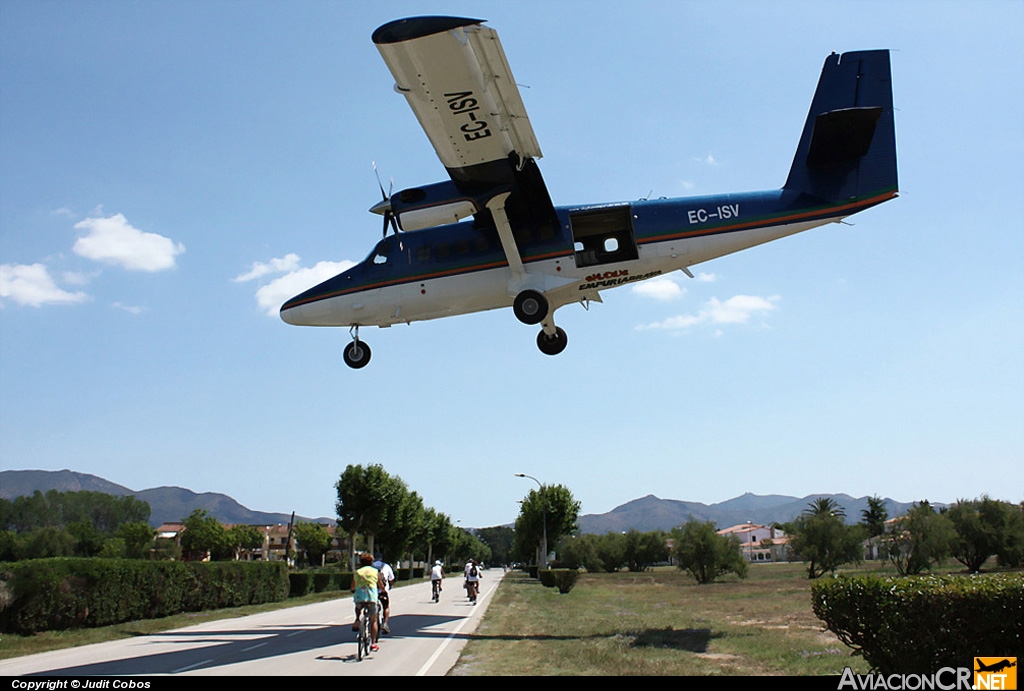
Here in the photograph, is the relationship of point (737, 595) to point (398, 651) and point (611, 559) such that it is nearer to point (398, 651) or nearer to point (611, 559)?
point (398, 651)

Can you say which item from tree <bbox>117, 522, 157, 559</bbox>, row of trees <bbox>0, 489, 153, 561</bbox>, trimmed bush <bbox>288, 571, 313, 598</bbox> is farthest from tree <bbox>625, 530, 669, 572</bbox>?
tree <bbox>117, 522, 157, 559</bbox>

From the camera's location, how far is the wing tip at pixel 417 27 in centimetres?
1130

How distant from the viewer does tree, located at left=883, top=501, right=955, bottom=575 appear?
3884cm

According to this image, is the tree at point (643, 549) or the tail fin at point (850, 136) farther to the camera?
the tree at point (643, 549)

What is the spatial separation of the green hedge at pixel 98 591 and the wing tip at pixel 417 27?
610 inches

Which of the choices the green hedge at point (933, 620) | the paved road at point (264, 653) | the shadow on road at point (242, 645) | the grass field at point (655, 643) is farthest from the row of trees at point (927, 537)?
the green hedge at point (933, 620)

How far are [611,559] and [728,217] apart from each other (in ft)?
267

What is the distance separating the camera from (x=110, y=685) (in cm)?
935

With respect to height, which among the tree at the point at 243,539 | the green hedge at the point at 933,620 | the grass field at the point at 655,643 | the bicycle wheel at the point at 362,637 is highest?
the green hedge at the point at 933,620

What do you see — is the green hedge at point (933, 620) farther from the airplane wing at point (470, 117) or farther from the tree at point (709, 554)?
the tree at point (709, 554)

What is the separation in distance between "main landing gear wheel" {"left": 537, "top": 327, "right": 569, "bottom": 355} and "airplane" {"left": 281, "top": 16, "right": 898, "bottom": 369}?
5.70 ft

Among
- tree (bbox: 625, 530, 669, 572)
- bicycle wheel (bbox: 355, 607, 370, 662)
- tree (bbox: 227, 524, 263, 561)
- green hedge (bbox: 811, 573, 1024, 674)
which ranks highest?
green hedge (bbox: 811, 573, 1024, 674)

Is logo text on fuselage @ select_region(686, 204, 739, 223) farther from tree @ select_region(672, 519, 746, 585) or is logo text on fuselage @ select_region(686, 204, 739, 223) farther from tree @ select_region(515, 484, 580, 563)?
tree @ select_region(515, 484, 580, 563)

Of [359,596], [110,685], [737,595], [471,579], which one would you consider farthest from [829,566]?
[110,685]
